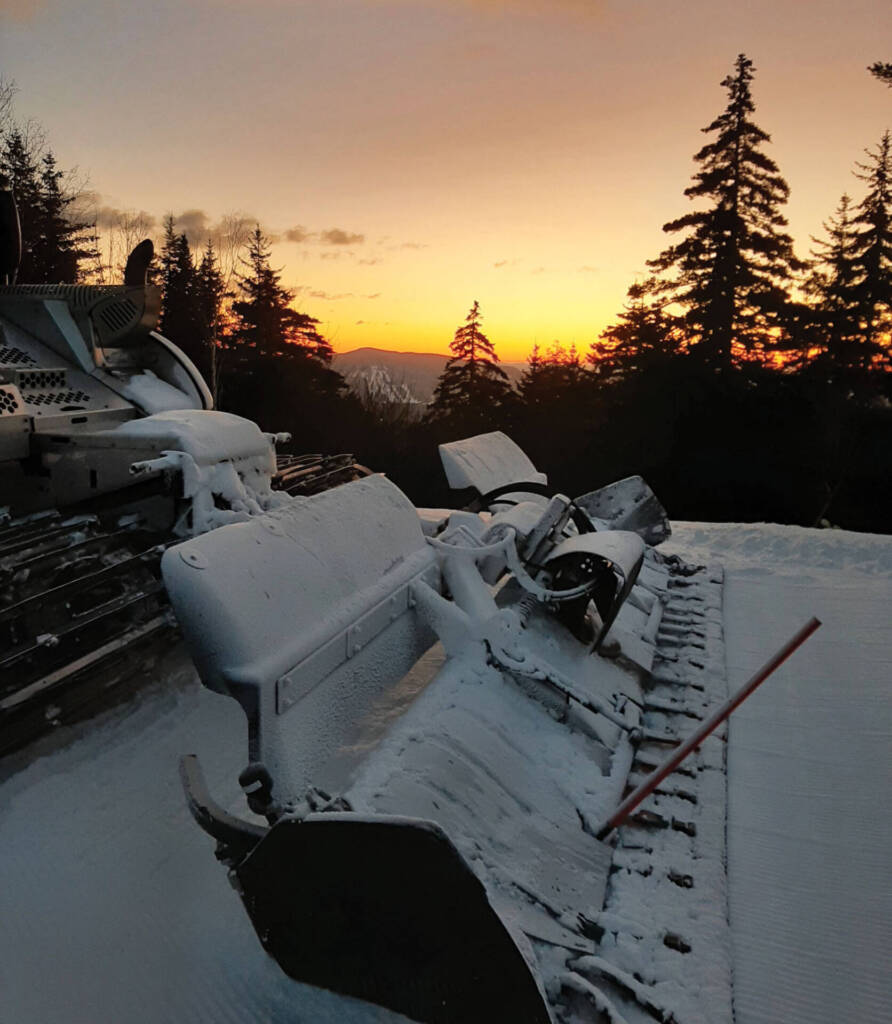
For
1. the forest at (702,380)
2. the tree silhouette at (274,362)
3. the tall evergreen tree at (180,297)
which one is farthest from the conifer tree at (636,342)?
the tall evergreen tree at (180,297)

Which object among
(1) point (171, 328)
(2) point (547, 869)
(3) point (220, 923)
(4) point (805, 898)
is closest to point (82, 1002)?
(3) point (220, 923)

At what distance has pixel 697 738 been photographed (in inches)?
81.2

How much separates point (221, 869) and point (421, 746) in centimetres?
88

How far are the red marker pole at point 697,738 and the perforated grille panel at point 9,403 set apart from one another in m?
3.39

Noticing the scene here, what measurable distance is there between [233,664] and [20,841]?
1365mm

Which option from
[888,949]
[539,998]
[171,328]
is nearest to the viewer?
[539,998]

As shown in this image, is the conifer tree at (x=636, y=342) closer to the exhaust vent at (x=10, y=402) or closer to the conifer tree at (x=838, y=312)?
the conifer tree at (x=838, y=312)

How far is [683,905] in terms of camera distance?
1.89 m

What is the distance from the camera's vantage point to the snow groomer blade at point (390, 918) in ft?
4.57

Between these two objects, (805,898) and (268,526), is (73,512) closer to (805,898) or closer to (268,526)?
(268,526)

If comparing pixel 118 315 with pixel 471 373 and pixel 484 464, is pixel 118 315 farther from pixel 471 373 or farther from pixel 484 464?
pixel 471 373

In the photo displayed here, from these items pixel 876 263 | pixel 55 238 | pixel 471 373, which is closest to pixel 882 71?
pixel 876 263

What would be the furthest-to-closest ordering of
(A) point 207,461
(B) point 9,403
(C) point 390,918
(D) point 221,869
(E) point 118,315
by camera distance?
(E) point 118,315, (A) point 207,461, (B) point 9,403, (D) point 221,869, (C) point 390,918

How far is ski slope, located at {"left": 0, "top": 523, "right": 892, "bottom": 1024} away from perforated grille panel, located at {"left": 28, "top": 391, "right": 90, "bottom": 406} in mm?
1579
